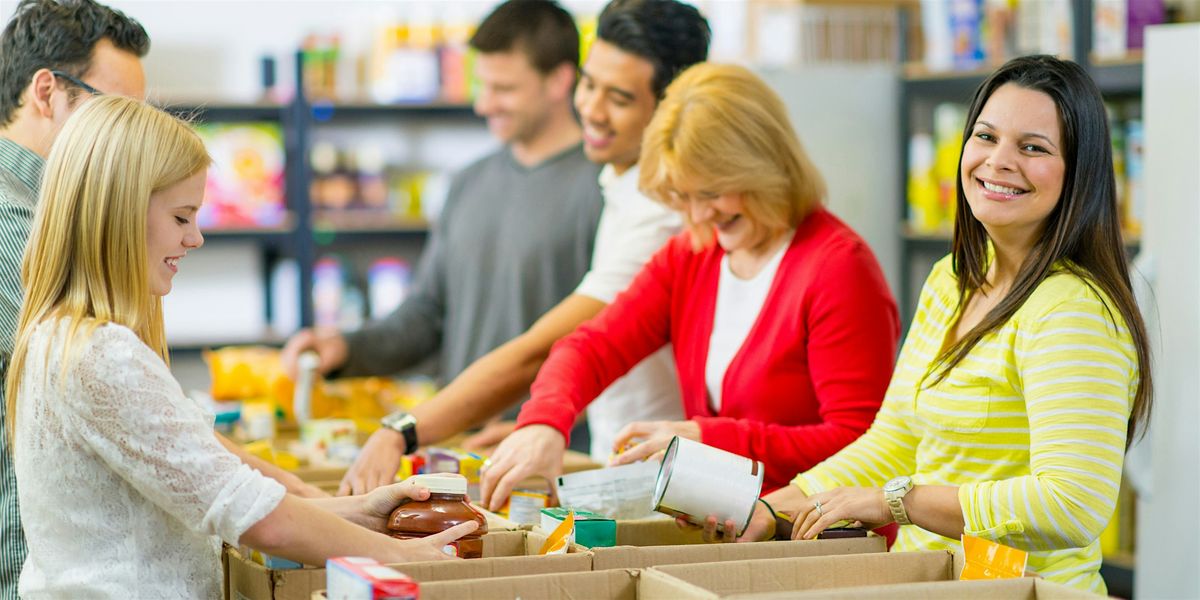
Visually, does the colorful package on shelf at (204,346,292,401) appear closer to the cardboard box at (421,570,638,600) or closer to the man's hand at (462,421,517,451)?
the man's hand at (462,421,517,451)

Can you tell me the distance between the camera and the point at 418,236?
607 cm

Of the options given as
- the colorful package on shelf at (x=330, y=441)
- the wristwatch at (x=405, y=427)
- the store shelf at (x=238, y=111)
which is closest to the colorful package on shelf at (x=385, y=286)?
the store shelf at (x=238, y=111)

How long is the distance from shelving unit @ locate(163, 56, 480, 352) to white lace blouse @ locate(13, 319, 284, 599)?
4.29 m

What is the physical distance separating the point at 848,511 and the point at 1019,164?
1.66ft

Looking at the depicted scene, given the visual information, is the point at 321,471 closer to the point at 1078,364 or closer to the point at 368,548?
the point at 368,548

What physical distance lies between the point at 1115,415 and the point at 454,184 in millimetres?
2242

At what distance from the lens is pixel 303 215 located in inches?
229

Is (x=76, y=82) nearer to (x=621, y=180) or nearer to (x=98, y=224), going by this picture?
(x=98, y=224)

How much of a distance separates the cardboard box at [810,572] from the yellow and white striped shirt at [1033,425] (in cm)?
9

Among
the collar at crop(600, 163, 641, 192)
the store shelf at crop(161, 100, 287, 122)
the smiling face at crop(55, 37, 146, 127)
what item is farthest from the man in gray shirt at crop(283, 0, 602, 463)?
the store shelf at crop(161, 100, 287, 122)

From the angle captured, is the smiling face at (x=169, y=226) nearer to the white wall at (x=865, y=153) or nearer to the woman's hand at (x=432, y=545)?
the woman's hand at (x=432, y=545)

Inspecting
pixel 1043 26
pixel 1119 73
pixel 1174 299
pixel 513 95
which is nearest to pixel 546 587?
pixel 513 95

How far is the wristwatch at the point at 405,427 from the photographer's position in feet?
7.54

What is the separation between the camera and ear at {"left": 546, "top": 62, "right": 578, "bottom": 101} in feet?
10.6
